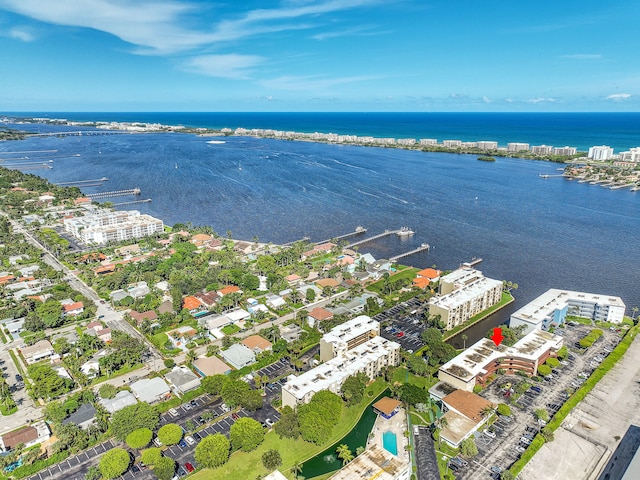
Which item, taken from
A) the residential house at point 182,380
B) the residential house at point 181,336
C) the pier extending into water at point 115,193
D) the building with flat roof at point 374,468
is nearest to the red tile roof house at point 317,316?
the residential house at point 181,336

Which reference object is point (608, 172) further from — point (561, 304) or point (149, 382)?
point (149, 382)

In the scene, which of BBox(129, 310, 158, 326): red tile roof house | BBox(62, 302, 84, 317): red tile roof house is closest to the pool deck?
BBox(129, 310, 158, 326): red tile roof house

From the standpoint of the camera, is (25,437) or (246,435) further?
(25,437)

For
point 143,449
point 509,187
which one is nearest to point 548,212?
point 509,187

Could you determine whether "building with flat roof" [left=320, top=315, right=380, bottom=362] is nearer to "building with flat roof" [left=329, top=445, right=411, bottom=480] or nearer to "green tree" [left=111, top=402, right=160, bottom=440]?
"building with flat roof" [left=329, top=445, right=411, bottom=480]

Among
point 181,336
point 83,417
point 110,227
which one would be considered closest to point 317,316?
point 181,336

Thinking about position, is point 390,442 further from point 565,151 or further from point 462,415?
point 565,151
